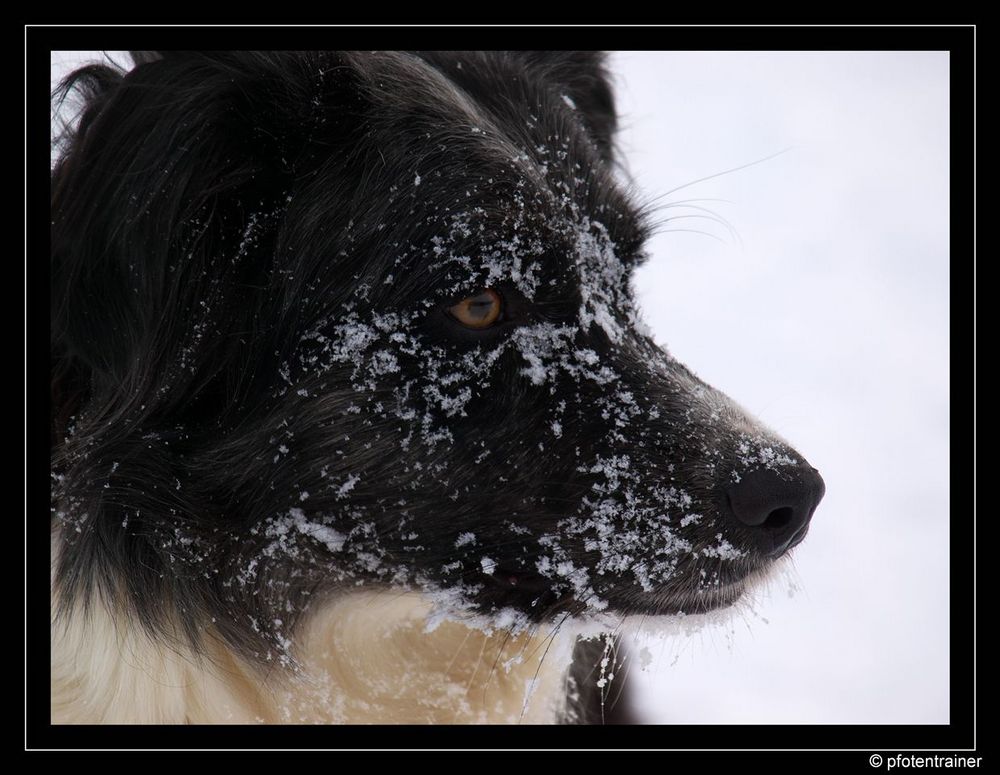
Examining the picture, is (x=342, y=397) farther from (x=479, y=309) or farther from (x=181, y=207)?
(x=181, y=207)

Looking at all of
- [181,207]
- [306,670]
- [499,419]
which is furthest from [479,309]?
[306,670]

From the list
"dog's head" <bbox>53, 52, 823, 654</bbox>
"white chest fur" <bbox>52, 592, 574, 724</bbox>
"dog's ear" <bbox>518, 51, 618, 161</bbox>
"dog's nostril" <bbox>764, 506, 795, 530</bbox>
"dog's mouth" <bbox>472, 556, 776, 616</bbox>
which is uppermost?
"dog's ear" <bbox>518, 51, 618, 161</bbox>

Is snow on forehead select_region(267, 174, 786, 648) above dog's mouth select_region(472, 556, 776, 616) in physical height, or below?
above

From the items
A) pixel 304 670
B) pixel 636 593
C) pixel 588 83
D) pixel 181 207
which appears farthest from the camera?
pixel 588 83

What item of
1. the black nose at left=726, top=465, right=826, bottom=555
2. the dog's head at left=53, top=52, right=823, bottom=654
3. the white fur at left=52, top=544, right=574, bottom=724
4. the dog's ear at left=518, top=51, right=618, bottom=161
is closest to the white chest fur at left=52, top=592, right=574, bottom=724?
the white fur at left=52, top=544, right=574, bottom=724

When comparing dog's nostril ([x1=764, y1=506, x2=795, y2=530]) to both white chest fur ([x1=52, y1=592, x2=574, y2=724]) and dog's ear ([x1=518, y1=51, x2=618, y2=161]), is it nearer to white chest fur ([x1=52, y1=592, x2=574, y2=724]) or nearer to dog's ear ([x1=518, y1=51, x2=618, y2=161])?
white chest fur ([x1=52, y1=592, x2=574, y2=724])
